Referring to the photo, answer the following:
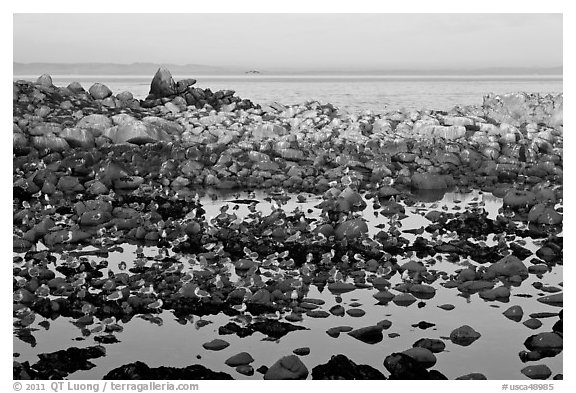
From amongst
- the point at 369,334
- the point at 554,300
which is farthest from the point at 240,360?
the point at 554,300

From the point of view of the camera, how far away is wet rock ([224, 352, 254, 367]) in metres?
6.47

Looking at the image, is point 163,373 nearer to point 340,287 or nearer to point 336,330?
point 336,330

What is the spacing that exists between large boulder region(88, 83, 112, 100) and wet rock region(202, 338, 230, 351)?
1545 centimetres

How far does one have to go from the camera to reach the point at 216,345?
6.78 meters

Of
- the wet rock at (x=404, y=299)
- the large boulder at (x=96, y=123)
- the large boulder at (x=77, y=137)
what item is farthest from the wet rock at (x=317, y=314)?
the large boulder at (x=96, y=123)

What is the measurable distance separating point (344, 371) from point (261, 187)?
7.72 meters

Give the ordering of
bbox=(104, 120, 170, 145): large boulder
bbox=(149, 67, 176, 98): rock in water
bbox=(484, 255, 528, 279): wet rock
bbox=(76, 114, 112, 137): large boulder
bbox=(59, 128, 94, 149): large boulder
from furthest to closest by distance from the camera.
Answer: bbox=(149, 67, 176, 98): rock in water
bbox=(76, 114, 112, 137): large boulder
bbox=(104, 120, 170, 145): large boulder
bbox=(59, 128, 94, 149): large boulder
bbox=(484, 255, 528, 279): wet rock

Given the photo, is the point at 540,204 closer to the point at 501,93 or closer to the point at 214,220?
the point at 214,220

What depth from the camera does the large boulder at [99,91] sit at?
812 inches

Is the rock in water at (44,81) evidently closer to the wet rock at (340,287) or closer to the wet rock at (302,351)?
the wet rock at (340,287)

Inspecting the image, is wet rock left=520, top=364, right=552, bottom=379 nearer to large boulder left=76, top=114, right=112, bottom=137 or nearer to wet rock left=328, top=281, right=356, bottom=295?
wet rock left=328, top=281, right=356, bottom=295

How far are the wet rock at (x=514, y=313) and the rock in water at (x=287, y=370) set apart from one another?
104 inches

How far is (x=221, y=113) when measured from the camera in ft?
65.7

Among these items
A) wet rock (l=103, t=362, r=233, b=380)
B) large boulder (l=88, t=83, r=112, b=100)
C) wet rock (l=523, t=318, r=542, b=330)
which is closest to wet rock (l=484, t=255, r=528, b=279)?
wet rock (l=523, t=318, r=542, b=330)
